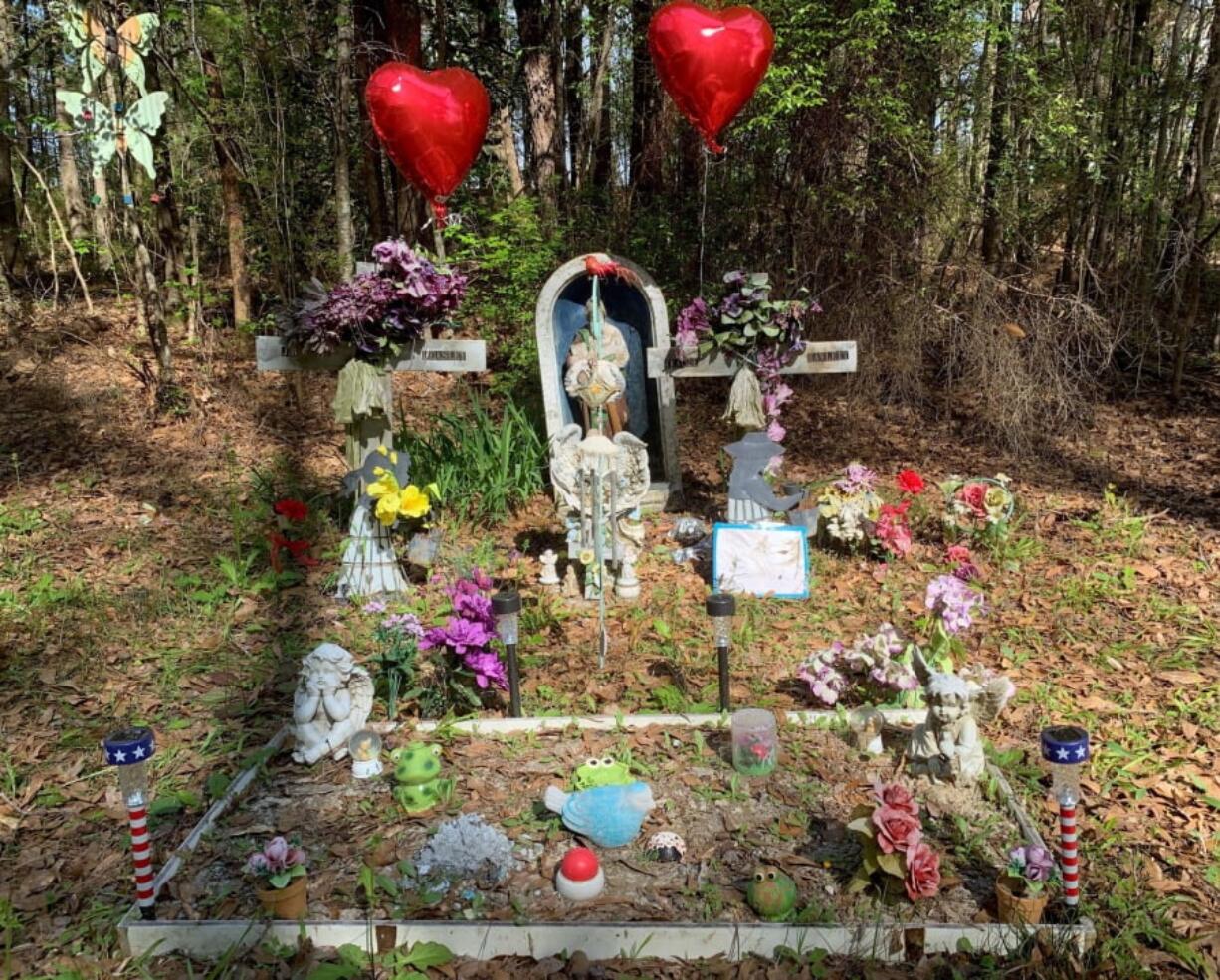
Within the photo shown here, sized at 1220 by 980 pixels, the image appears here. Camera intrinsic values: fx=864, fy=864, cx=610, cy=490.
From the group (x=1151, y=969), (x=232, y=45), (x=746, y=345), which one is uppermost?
(x=232, y=45)

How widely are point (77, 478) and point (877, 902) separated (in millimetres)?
6400

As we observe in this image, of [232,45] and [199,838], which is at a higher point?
[232,45]

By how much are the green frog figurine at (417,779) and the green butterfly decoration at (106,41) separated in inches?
170

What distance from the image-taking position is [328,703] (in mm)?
3357

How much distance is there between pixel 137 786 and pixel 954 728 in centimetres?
262

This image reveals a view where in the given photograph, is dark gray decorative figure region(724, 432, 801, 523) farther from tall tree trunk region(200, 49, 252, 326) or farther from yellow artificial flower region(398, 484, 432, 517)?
tall tree trunk region(200, 49, 252, 326)

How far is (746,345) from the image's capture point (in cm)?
546

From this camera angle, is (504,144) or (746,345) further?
(504,144)

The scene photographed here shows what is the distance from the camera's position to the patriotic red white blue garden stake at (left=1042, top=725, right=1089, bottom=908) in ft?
7.75

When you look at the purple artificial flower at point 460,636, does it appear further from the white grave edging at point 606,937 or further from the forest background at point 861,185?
the forest background at point 861,185

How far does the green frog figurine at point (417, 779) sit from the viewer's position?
3023mm

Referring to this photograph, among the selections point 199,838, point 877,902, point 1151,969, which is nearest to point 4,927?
point 199,838

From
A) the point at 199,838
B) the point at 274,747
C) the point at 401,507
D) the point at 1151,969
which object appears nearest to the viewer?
the point at 1151,969

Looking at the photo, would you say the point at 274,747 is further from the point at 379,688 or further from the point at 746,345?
the point at 746,345
